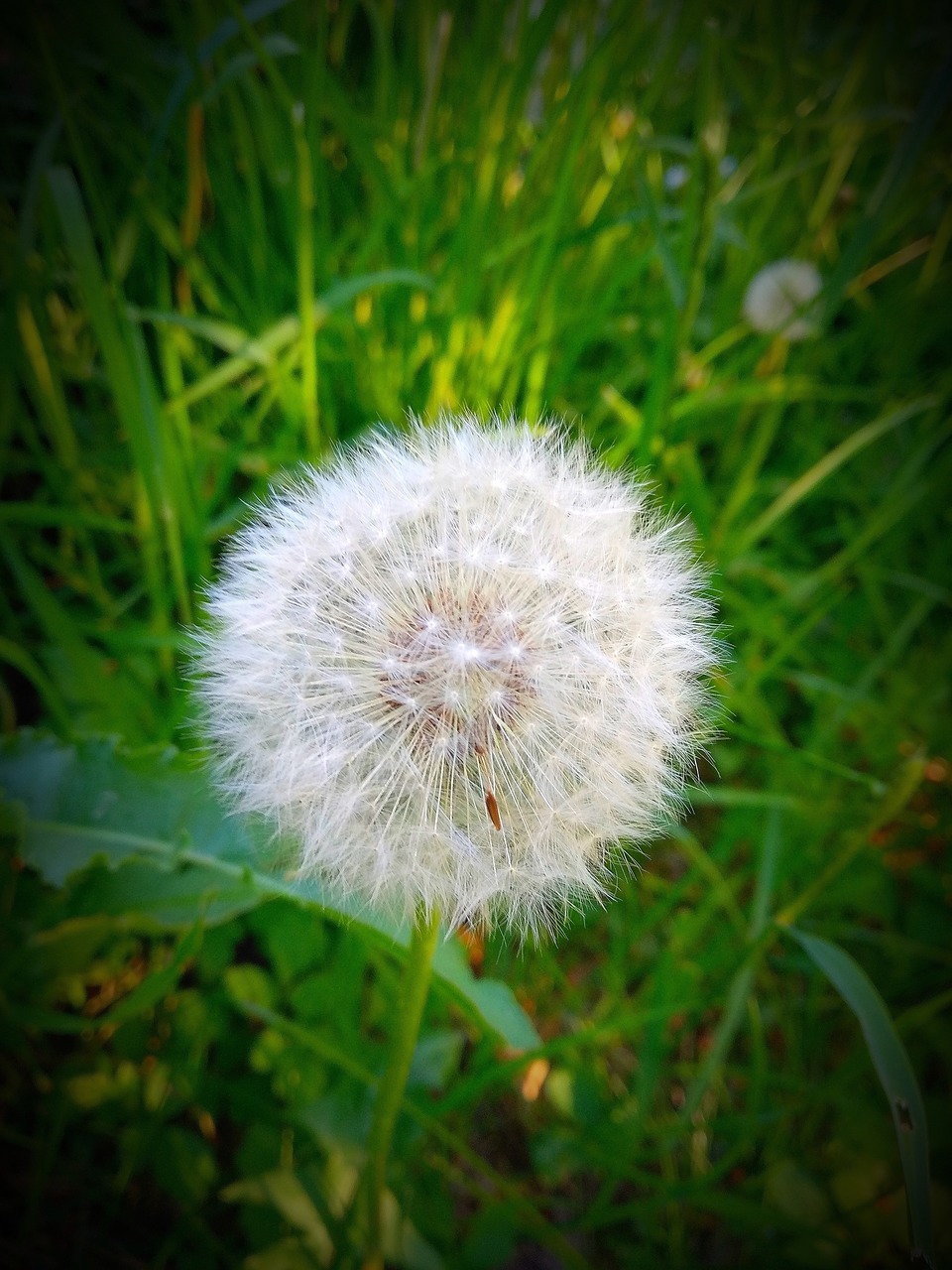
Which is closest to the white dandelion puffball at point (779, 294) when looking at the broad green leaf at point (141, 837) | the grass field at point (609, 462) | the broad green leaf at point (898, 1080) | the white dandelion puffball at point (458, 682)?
the grass field at point (609, 462)

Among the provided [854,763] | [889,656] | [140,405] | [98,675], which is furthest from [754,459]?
[98,675]

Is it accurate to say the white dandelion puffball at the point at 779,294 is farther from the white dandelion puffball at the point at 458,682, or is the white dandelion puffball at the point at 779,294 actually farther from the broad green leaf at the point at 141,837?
the broad green leaf at the point at 141,837

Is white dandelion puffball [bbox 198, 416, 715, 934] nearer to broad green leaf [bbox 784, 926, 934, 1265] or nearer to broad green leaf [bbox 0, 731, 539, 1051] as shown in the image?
broad green leaf [bbox 0, 731, 539, 1051]

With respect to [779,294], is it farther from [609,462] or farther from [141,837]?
[141,837]

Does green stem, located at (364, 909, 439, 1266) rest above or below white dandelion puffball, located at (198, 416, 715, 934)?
below

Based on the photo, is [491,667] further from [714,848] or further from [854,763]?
[854,763]

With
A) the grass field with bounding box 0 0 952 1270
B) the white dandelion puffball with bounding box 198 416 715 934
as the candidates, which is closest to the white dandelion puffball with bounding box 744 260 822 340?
the grass field with bounding box 0 0 952 1270
